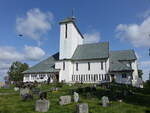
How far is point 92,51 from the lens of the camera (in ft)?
145

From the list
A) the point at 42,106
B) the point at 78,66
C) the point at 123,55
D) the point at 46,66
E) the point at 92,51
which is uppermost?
the point at 92,51

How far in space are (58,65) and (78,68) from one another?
4.74 m

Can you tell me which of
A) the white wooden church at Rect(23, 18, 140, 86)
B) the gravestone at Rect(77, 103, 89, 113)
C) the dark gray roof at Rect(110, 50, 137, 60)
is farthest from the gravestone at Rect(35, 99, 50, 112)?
the dark gray roof at Rect(110, 50, 137, 60)

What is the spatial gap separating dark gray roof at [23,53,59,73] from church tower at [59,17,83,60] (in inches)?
113

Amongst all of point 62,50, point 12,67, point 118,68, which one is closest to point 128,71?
point 118,68

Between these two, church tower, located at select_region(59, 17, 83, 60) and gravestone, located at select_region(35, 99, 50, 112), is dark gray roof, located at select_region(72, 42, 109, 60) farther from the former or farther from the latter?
gravestone, located at select_region(35, 99, 50, 112)

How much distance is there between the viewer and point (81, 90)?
847 inches

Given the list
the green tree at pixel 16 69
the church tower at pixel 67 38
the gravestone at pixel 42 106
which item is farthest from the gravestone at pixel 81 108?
the green tree at pixel 16 69

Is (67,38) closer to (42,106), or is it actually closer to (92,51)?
(92,51)

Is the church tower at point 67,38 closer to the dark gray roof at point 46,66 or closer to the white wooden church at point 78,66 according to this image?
the white wooden church at point 78,66

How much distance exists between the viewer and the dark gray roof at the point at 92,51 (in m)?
41.8

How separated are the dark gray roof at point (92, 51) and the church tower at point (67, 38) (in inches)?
57.9

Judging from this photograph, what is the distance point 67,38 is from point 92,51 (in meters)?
6.89

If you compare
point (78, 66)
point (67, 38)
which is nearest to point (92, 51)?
point (78, 66)
